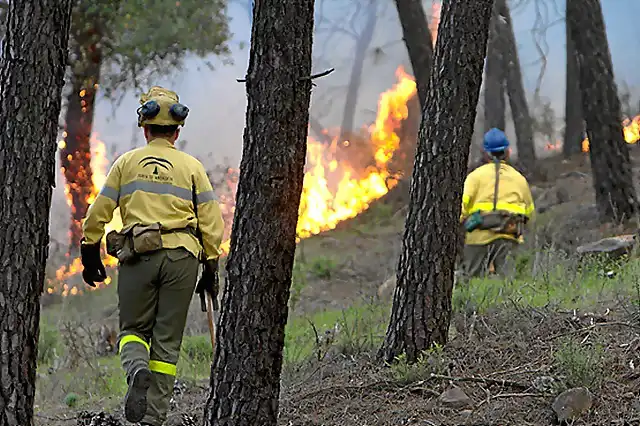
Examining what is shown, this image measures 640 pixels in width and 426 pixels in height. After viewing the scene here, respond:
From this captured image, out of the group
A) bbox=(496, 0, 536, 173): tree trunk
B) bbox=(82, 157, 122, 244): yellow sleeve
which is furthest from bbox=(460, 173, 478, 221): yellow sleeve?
bbox=(496, 0, 536, 173): tree trunk

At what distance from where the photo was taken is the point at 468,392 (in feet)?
14.0

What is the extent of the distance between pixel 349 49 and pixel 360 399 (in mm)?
25758

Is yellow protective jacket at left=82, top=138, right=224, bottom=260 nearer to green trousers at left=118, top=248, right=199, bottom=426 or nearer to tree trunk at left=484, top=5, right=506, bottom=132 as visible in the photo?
green trousers at left=118, top=248, right=199, bottom=426

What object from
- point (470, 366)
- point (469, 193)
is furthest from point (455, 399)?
point (469, 193)

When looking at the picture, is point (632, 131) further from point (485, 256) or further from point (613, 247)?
point (485, 256)

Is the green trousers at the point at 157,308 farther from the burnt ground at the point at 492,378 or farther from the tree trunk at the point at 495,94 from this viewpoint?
the tree trunk at the point at 495,94

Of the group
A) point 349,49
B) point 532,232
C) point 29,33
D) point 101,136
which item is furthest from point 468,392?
point 349,49

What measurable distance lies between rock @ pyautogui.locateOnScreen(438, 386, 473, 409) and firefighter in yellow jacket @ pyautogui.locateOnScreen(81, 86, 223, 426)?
155 centimetres

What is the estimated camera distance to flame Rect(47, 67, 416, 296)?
15.1 m

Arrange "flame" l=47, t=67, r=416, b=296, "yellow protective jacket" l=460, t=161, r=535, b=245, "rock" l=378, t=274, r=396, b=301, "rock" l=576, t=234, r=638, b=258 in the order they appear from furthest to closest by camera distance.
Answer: "flame" l=47, t=67, r=416, b=296
"rock" l=378, t=274, r=396, b=301
"yellow protective jacket" l=460, t=161, r=535, b=245
"rock" l=576, t=234, r=638, b=258

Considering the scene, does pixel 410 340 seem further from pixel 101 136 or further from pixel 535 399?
pixel 101 136

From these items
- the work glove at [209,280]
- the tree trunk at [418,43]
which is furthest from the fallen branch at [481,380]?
the tree trunk at [418,43]

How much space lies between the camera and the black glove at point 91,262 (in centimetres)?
461

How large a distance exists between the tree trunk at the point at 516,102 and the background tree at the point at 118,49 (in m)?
5.11
